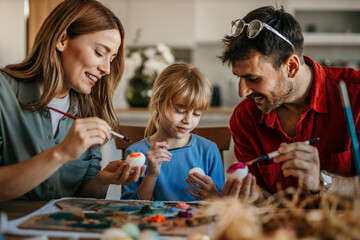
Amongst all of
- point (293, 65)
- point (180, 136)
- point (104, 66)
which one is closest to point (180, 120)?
point (180, 136)

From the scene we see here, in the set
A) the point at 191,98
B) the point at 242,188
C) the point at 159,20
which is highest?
the point at 159,20

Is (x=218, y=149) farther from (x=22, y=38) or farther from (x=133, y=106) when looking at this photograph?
(x=22, y=38)

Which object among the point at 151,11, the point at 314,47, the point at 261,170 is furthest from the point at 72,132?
the point at 314,47

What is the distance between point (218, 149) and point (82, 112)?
0.70m

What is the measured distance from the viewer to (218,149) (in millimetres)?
1846

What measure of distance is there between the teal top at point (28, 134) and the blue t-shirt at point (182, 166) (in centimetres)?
32

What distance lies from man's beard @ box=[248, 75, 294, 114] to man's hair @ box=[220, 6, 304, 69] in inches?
3.2

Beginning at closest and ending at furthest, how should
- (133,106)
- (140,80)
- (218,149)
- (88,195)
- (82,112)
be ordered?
(88,195) < (82,112) < (218,149) < (140,80) < (133,106)

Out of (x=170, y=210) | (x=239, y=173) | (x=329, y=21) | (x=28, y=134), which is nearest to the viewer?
(x=170, y=210)

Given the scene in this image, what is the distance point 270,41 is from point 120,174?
786 millimetres

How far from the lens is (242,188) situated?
1.23 m

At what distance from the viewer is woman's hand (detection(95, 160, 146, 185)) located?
1321 mm

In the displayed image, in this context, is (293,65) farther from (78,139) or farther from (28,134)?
(28,134)

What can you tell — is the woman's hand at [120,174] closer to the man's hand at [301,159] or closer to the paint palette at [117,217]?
the paint palette at [117,217]
